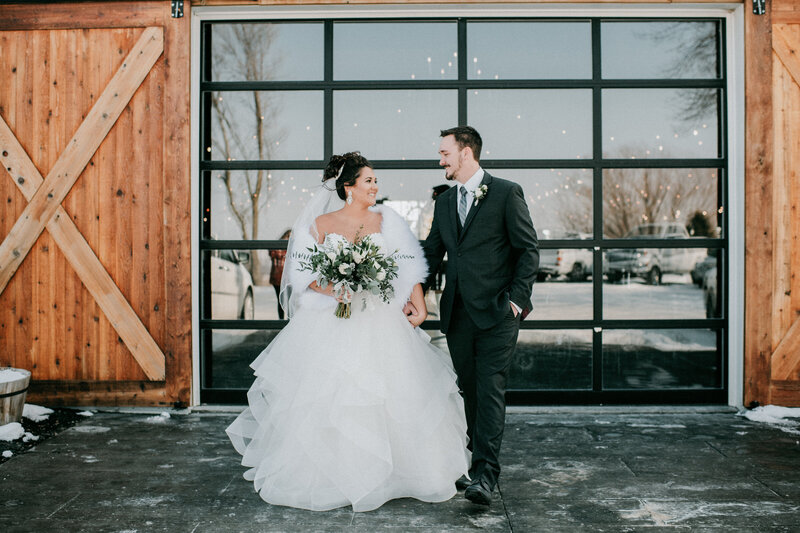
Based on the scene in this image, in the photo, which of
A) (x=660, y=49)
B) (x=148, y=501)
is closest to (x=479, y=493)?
(x=148, y=501)

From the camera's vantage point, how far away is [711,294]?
589cm

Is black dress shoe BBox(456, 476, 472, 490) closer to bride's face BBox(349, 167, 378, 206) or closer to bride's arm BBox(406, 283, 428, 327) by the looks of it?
bride's arm BBox(406, 283, 428, 327)

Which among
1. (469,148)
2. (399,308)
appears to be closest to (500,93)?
(469,148)

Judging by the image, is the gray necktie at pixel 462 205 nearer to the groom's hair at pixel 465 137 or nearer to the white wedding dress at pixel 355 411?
the groom's hair at pixel 465 137

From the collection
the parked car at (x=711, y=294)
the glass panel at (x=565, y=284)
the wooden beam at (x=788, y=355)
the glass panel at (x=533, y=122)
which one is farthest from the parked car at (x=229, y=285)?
the wooden beam at (x=788, y=355)

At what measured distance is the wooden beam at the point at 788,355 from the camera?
543 centimetres

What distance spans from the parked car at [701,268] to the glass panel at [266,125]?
3765mm

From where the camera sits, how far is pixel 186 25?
17.8 ft

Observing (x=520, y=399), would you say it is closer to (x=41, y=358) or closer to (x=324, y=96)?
(x=324, y=96)

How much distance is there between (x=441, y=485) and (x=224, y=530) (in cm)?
118

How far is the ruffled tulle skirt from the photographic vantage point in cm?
346

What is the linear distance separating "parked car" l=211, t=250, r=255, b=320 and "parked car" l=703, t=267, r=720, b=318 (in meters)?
4.26

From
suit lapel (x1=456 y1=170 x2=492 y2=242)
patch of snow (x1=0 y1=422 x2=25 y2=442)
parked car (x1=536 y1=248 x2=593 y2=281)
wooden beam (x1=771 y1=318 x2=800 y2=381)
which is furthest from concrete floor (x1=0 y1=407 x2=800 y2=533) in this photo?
suit lapel (x1=456 y1=170 x2=492 y2=242)

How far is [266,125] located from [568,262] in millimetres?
3120
